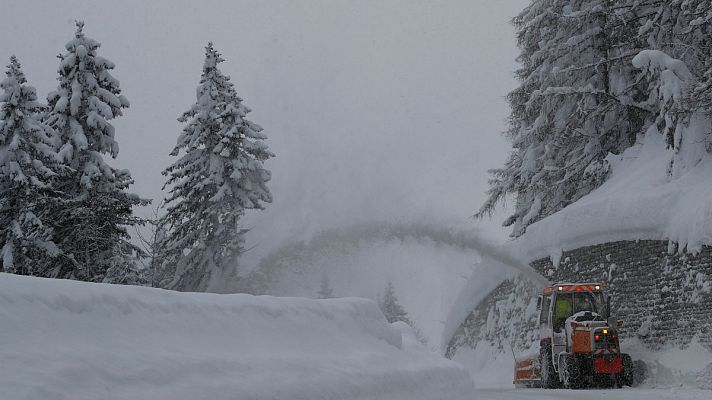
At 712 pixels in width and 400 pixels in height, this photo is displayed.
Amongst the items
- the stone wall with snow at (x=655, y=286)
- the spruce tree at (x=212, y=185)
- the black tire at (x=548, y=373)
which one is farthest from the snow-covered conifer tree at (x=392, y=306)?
the black tire at (x=548, y=373)

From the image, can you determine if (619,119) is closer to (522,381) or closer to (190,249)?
(522,381)

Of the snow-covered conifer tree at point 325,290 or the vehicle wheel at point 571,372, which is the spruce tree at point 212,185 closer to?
the vehicle wheel at point 571,372

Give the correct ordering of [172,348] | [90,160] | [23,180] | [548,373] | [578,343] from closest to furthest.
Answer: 1. [172,348]
2. [578,343]
3. [548,373]
4. [23,180]
5. [90,160]

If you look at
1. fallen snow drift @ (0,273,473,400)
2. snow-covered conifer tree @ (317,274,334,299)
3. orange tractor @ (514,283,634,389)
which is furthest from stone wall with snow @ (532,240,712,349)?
snow-covered conifer tree @ (317,274,334,299)

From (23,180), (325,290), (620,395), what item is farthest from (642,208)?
(325,290)

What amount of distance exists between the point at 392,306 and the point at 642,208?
145 ft

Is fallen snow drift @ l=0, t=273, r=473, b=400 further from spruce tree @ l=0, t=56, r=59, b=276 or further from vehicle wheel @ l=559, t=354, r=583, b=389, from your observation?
spruce tree @ l=0, t=56, r=59, b=276

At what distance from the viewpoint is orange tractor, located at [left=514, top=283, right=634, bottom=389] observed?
16859 mm

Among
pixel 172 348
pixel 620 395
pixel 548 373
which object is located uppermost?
pixel 548 373

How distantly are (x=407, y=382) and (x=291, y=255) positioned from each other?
19.0m

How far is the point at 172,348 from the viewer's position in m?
5.59

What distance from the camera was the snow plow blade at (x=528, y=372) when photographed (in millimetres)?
19312

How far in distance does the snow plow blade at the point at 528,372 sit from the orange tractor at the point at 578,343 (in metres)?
0.03

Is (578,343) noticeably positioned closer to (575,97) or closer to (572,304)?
(572,304)
